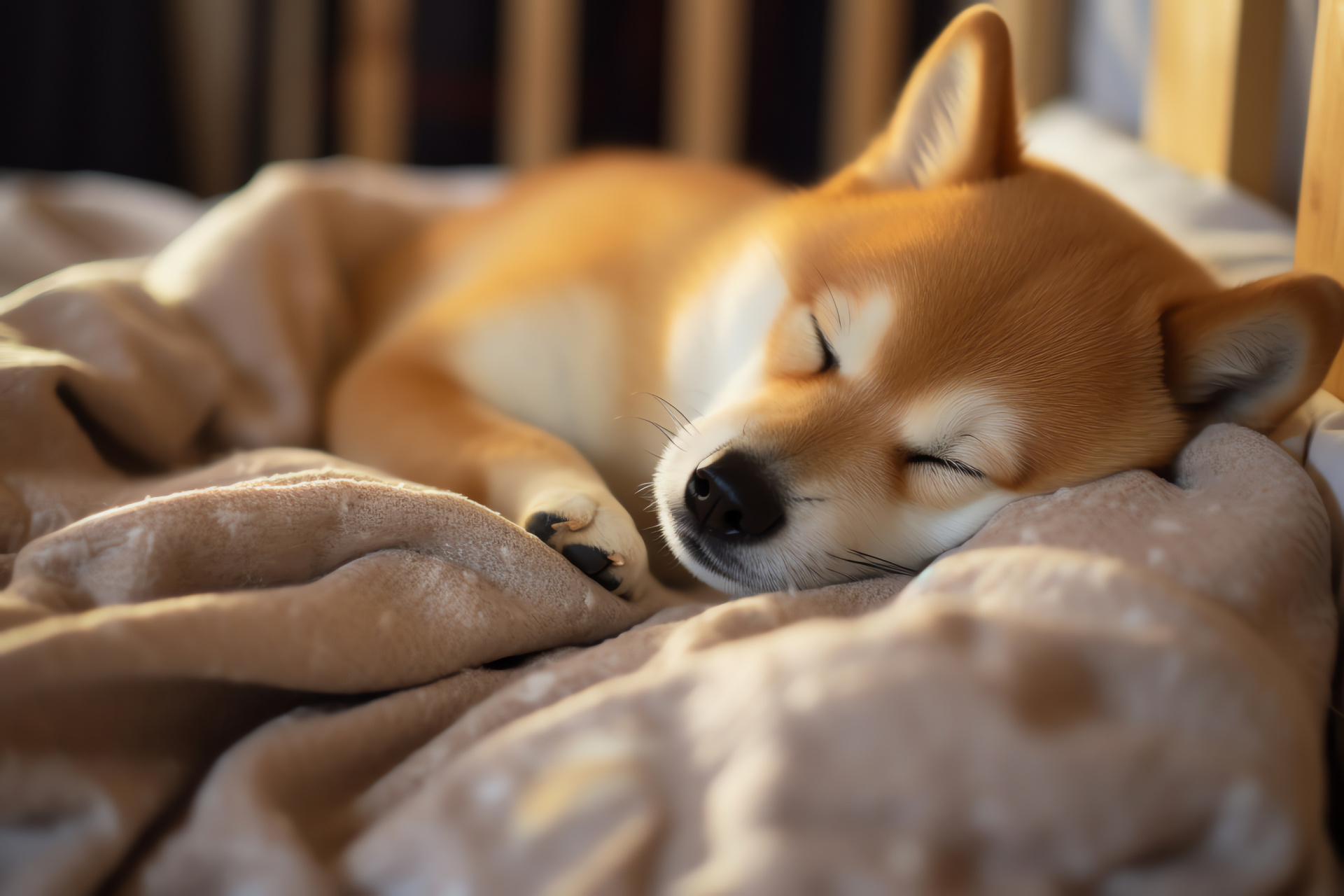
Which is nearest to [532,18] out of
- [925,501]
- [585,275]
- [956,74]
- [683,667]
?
[585,275]

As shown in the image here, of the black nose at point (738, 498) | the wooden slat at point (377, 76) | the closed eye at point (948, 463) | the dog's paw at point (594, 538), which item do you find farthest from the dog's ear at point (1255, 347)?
the wooden slat at point (377, 76)

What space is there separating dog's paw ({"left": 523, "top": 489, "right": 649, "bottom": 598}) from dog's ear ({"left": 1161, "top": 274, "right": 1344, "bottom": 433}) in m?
0.54

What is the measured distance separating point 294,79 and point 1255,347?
2.98 metres

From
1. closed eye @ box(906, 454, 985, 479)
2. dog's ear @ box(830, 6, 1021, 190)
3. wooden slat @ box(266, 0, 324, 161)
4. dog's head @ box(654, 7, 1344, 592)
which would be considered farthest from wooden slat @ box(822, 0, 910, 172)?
closed eye @ box(906, 454, 985, 479)

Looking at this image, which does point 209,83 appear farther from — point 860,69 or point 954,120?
point 954,120

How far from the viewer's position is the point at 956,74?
1026 mm

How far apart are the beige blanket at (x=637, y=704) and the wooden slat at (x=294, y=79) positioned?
243 centimetres

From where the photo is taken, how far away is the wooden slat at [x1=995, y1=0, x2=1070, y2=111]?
2004 mm

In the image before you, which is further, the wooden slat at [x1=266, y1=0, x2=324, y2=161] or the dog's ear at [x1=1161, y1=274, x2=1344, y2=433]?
the wooden slat at [x1=266, y1=0, x2=324, y2=161]

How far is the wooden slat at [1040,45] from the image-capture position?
2004 millimetres

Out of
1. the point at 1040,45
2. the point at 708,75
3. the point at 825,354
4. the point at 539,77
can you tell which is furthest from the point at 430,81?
the point at 825,354

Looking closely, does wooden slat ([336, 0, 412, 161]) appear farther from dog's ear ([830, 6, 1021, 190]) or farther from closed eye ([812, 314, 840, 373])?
closed eye ([812, 314, 840, 373])

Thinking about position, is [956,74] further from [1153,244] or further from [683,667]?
[683,667]

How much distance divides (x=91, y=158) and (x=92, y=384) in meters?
2.08
